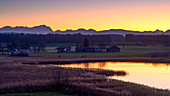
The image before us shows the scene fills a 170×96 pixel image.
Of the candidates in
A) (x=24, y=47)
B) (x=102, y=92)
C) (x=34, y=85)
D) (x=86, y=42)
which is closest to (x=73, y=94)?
(x=102, y=92)

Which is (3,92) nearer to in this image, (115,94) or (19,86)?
(19,86)

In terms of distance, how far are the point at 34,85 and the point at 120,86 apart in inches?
407

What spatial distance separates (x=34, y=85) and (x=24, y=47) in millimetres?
129008

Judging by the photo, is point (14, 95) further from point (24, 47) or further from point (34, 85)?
point (24, 47)

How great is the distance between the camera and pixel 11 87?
83.3ft

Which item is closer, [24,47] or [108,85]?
[108,85]

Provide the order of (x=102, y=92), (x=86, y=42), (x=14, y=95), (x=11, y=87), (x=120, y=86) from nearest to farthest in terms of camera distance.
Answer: (x=14, y=95), (x=102, y=92), (x=11, y=87), (x=120, y=86), (x=86, y=42)

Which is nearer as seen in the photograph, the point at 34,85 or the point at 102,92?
the point at 102,92

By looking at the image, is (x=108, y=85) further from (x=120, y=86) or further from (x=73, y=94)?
(x=73, y=94)

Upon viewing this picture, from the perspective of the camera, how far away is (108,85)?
94.2 ft

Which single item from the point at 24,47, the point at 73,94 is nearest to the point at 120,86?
the point at 73,94

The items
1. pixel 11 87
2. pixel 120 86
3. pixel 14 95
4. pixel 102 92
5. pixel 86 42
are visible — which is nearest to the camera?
pixel 14 95

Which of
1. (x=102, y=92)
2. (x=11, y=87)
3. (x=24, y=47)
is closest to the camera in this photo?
(x=102, y=92)

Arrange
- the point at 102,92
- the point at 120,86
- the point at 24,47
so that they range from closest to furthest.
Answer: the point at 102,92 < the point at 120,86 < the point at 24,47
